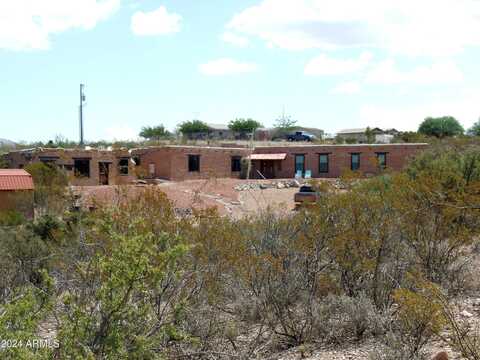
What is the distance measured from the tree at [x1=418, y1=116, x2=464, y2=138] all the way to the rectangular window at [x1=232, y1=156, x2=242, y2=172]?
34276mm

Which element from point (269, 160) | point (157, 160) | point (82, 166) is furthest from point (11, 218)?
point (269, 160)

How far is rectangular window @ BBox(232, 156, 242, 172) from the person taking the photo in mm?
48406

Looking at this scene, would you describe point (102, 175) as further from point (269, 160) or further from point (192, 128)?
point (192, 128)

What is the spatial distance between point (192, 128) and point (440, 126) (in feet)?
108

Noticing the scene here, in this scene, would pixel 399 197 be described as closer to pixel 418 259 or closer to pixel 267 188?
pixel 418 259

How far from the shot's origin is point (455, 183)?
12539 millimetres

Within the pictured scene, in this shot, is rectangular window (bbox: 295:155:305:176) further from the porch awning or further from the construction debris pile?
the construction debris pile

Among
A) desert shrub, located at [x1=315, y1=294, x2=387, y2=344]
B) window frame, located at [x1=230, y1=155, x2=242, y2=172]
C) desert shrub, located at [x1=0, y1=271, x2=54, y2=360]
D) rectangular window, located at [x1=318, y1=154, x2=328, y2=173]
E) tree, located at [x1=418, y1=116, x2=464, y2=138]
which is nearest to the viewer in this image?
desert shrub, located at [x1=0, y1=271, x2=54, y2=360]

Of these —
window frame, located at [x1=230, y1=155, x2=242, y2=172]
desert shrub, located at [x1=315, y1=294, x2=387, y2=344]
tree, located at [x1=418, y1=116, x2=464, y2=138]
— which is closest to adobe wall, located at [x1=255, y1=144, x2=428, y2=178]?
window frame, located at [x1=230, y1=155, x2=242, y2=172]

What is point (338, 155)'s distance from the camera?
1806 inches

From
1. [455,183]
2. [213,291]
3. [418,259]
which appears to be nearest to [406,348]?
[213,291]

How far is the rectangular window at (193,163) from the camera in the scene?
45688mm

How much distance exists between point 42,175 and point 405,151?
1019 inches

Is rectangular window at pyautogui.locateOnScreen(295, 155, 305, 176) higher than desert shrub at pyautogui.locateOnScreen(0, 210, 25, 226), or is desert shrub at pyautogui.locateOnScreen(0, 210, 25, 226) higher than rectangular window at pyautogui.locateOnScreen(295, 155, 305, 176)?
rectangular window at pyautogui.locateOnScreen(295, 155, 305, 176)
